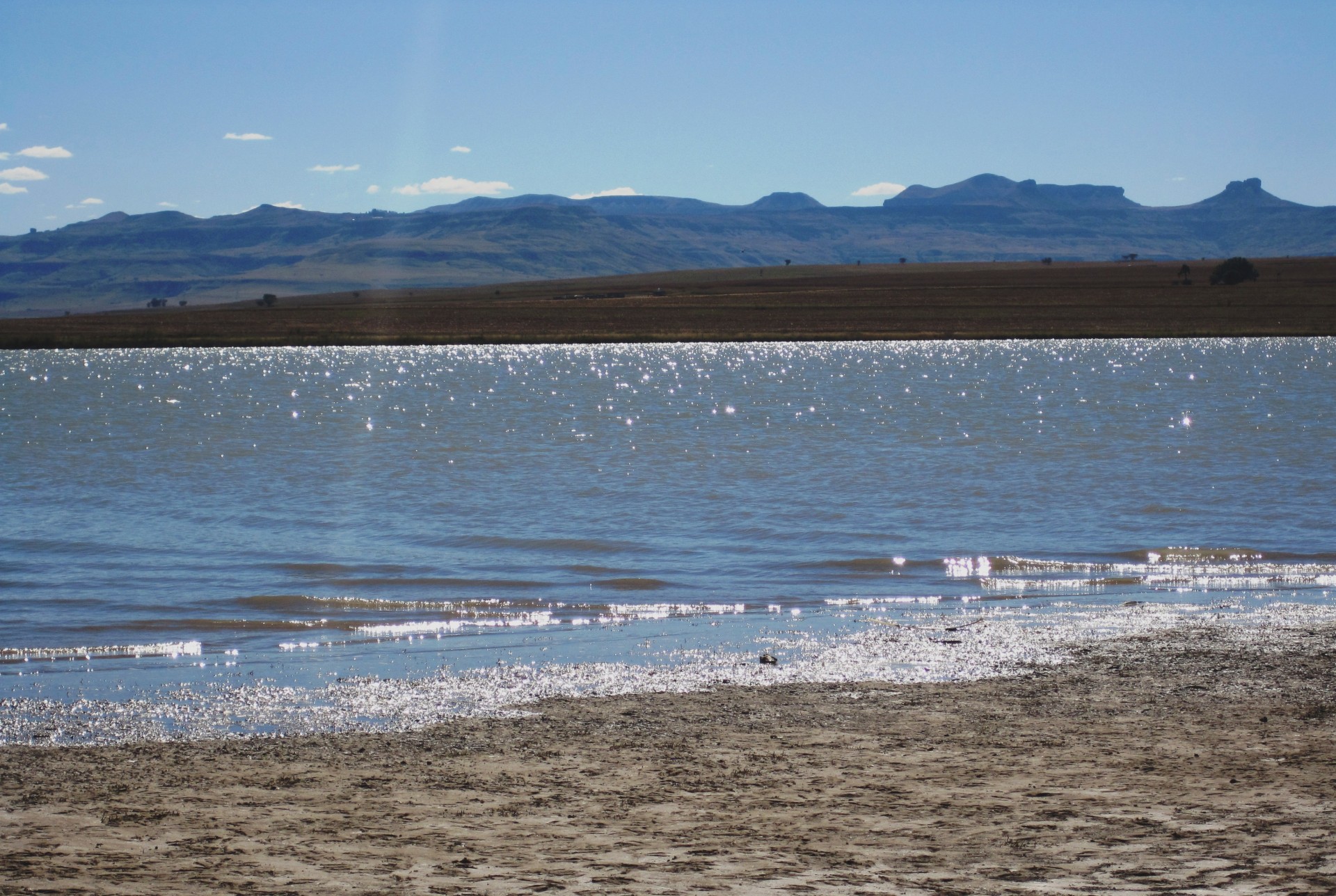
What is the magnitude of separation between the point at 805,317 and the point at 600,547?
9868cm

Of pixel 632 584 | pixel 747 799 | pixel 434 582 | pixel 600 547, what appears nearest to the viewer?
pixel 747 799

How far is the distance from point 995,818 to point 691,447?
29009mm

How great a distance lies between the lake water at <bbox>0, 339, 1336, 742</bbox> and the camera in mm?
13328

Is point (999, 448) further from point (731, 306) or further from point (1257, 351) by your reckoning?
point (731, 306)

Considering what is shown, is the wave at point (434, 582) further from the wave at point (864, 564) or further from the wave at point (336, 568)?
the wave at point (864, 564)

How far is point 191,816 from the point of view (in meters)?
8.46

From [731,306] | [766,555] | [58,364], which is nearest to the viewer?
[766,555]

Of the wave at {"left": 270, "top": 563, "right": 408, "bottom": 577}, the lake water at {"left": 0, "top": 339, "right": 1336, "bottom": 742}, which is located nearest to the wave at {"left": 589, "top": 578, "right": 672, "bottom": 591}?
the lake water at {"left": 0, "top": 339, "right": 1336, "bottom": 742}

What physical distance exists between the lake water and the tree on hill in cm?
9100

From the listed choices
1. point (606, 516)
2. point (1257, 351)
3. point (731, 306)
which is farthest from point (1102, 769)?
point (731, 306)

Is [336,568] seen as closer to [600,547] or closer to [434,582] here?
[434,582]

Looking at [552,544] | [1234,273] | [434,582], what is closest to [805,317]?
[1234,273]

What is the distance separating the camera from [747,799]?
8.79m

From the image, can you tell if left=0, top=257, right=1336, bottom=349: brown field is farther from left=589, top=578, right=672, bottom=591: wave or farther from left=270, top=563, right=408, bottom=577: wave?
left=589, top=578, right=672, bottom=591: wave
